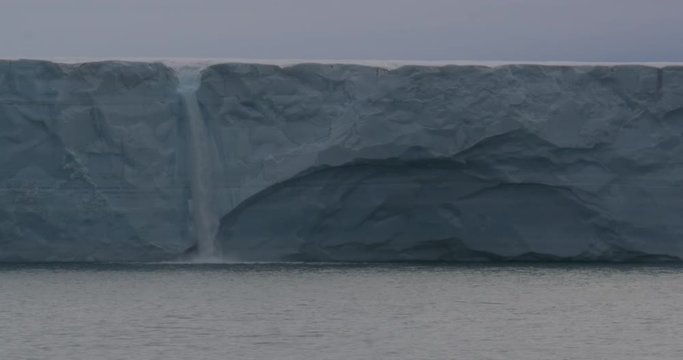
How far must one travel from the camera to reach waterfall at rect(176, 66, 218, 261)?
1352 cm

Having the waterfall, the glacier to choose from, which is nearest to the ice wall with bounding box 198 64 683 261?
the glacier

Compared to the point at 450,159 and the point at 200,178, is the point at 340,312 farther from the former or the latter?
the point at 200,178

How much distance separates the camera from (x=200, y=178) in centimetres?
1355

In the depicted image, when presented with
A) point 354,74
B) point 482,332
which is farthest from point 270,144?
point 482,332

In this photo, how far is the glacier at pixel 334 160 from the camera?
43.9 ft

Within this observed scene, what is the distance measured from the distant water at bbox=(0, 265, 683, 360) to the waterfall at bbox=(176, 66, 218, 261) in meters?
0.30

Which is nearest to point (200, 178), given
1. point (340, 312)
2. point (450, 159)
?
point (450, 159)

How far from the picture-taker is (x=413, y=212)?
534 inches

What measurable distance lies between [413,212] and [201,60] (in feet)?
8.00

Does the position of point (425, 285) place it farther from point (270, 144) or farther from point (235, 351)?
point (235, 351)

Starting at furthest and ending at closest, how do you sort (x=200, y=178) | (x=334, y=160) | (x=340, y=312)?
(x=200, y=178) → (x=334, y=160) → (x=340, y=312)

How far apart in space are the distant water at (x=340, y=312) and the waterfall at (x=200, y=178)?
0.30 meters

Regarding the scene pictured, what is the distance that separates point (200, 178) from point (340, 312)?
3321 mm

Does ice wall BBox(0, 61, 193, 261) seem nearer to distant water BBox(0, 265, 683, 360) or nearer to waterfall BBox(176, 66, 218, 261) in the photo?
waterfall BBox(176, 66, 218, 261)
